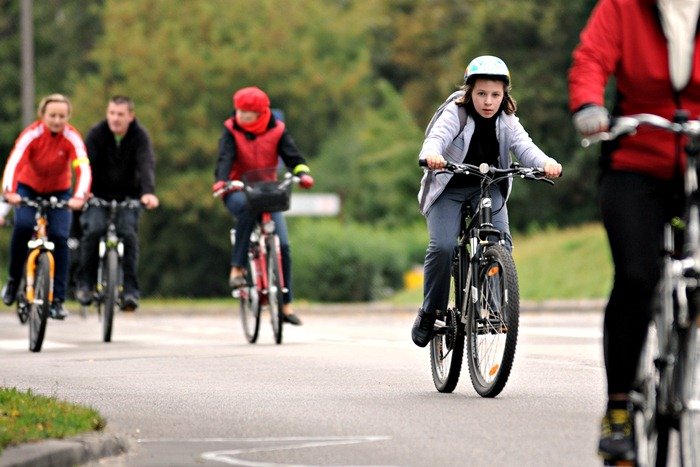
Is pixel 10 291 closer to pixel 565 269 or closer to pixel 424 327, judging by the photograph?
pixel 424 327

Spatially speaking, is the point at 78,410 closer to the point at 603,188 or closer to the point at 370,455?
the point at 370,455

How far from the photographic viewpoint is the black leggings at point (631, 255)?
6168 mm

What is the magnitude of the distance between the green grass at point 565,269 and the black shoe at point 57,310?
12.8 m

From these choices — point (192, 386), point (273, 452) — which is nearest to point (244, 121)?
point (192, 386)

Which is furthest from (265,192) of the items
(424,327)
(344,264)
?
(344,264)

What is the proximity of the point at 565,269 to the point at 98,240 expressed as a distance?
578 inches

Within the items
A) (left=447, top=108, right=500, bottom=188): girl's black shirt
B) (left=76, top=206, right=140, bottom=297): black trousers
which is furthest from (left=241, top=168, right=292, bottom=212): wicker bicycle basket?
(left=447, top=108, right=500, bottom=188): girl's black shirt

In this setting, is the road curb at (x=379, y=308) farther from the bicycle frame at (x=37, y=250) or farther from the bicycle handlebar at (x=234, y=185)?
the bicycle frame at (x=37, y=250)

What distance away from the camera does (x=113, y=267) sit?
1534cm

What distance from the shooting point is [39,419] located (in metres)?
8.02

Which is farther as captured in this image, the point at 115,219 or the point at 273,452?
the point at 115,219

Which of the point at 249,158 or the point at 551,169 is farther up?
the point at 249,158

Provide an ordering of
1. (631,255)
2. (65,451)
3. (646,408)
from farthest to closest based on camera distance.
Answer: (65,451) → (631,255) → (646,408)

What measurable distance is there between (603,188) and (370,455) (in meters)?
1.64
